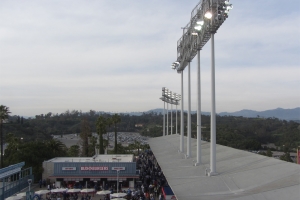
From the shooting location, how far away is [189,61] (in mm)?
28031

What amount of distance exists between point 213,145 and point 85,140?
45.0 meters

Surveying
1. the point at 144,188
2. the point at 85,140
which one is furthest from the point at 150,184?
the point at 85,140

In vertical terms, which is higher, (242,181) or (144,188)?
(242,181)

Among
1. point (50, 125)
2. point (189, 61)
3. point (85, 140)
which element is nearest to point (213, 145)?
point (189, 61)

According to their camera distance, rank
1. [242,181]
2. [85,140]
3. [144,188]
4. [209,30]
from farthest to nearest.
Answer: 1. [85,140]
2. [144,188]
3. [209,30]
4. [242,181]

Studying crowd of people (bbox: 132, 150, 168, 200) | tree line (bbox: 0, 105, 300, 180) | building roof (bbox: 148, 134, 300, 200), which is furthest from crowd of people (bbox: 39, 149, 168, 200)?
tree line (bbox: 0, 105, 300, 180)

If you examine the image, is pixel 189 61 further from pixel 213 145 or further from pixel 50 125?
pixel 50 125

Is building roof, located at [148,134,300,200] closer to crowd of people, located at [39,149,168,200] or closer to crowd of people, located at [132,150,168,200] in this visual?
crowd of people, located at [39,149,168,200]

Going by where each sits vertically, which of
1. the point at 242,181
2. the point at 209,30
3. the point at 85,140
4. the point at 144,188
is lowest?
the point at 144,188

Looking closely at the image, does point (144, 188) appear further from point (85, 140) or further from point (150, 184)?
point (85, 140)

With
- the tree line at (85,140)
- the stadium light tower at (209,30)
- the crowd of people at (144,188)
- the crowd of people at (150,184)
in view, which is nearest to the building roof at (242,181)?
the stadium light tower at (209,30)

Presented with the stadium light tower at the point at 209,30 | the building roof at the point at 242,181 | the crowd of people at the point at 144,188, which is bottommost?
the crowd of people at the point at 144,188

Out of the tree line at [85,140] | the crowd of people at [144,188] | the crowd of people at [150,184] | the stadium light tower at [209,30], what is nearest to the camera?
the stadium light tower at [209,30]

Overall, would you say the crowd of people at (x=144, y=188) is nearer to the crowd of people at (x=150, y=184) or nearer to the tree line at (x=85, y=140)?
the crowd of people at (x=150, y=184)
